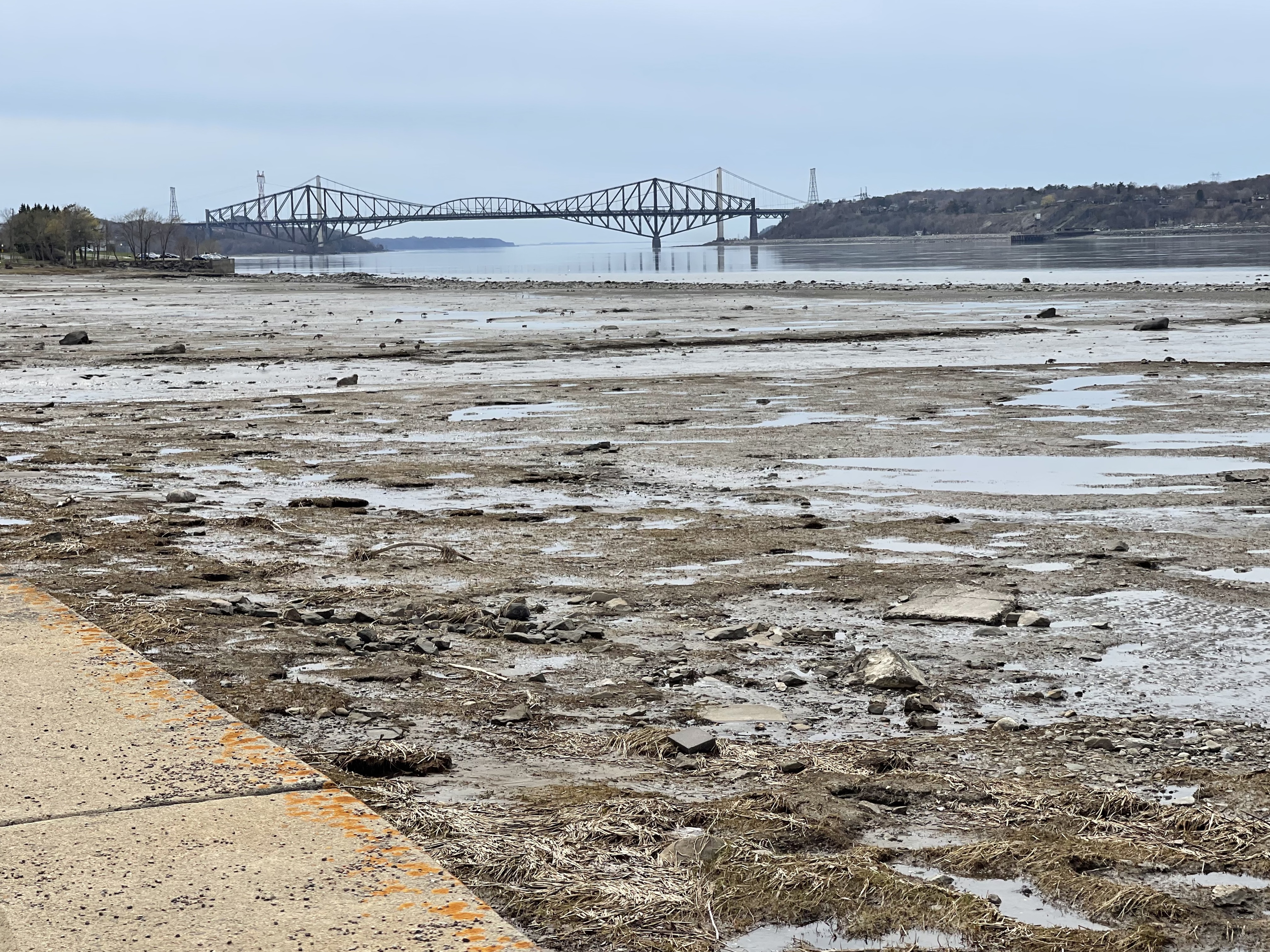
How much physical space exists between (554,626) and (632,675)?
2.64 feet

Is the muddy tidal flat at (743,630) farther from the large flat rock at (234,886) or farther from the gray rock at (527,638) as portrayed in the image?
the large flat rock at (234,886)

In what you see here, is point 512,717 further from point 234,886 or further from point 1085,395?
point 1085,395

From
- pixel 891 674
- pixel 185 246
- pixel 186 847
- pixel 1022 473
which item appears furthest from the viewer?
pixel 185 246

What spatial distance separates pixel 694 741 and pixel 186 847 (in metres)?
→ 1.82

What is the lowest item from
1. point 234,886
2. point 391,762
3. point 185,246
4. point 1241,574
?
point 1241,574

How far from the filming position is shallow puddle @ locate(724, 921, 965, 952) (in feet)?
10.9

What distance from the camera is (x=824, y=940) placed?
3412 mm

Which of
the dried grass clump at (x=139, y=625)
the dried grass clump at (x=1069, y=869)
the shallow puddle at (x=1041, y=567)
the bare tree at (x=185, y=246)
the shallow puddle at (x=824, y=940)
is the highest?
the bare tree at (x=185, y=246)

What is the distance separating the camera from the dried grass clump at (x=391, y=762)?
15.1ft

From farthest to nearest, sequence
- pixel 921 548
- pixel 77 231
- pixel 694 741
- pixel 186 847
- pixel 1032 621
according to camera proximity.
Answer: pixel 77 231 < pixel 921 548 < pixel 1032 621 < pixel 694 741 < pixel 186 847

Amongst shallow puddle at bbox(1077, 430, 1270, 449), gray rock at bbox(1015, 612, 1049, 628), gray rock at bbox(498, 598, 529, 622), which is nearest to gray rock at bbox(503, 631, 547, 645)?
gray rock at bbox(498, 598, 529, 622)

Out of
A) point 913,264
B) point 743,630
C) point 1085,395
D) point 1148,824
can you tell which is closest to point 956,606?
point 743,630

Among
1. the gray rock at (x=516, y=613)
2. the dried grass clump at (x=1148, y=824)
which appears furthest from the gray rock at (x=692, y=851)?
the gray rock at (x=516, y=613)

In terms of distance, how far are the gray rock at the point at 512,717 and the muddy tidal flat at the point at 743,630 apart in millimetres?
11
